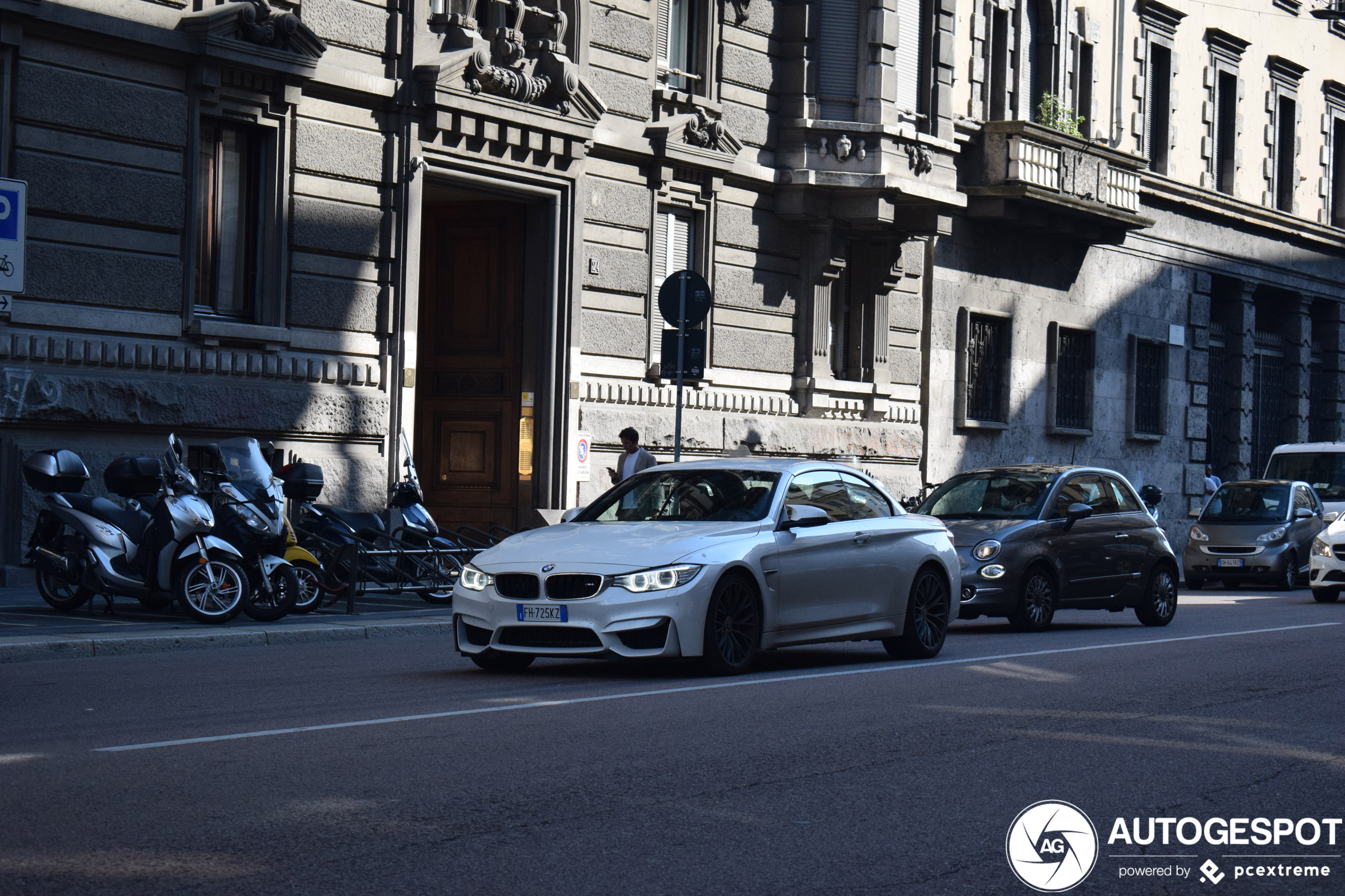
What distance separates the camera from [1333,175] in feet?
145

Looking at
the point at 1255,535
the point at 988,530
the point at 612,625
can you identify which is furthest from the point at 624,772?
the point at 1255,535

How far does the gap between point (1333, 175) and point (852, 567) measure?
118 feet

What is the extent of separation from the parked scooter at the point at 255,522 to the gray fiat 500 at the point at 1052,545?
5962 millimetres

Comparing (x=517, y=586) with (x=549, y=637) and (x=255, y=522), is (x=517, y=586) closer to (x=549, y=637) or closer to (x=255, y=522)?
(x=549, y=637)

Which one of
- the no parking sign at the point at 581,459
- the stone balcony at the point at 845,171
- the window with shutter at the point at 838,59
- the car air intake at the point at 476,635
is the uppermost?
the window with shutter at the point at 838,59

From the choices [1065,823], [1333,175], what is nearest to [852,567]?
[1065,823]

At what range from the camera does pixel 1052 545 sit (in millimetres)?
16844

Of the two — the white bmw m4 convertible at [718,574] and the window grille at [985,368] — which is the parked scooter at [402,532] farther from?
the window grille at [985,368]

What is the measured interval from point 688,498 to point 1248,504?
17987 millimetres

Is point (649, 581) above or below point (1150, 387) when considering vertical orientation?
below

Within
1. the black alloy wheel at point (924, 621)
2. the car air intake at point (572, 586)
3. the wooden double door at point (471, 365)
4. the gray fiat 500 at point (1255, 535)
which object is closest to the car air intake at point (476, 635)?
the car air intake at point (572, 586)

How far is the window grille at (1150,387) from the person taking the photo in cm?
3547

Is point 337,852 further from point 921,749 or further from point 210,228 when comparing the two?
point 210,228

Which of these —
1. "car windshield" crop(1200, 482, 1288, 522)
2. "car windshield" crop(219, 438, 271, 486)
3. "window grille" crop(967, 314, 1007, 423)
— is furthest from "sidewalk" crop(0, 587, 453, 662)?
"window grille" crop(967, 314, 1007, 423)
